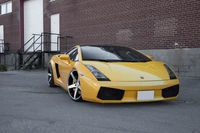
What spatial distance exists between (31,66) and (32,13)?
15.2ft

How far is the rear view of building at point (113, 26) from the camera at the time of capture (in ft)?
28.3

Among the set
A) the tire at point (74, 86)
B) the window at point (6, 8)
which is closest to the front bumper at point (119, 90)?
the tire at point (74, 86)

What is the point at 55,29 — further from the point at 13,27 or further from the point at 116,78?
the point at 116,78

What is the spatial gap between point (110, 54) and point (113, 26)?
6.20m

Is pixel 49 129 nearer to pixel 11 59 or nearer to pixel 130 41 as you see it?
pixel 130 41

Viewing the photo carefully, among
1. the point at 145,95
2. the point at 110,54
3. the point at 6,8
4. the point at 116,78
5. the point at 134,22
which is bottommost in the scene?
the point at 145,95

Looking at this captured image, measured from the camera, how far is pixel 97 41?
39.8 ft

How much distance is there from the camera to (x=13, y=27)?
18.8 meters

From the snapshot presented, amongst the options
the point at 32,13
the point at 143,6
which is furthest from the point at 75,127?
the point at 32,13

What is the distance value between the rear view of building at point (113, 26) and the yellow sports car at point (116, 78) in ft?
12.4

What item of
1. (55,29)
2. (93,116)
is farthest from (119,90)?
(55,29)

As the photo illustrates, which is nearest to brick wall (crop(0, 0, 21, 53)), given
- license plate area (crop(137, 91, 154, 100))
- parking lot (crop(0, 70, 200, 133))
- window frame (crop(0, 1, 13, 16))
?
window frame (crop(0, 1, 13, 16))

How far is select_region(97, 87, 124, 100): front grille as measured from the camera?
424 cm

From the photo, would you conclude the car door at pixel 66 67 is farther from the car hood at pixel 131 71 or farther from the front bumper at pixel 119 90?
the front bumper at pixel 119 90
